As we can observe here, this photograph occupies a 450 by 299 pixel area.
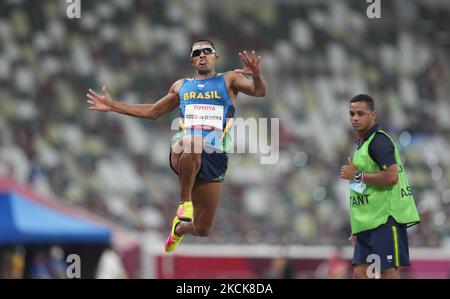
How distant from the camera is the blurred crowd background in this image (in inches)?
867

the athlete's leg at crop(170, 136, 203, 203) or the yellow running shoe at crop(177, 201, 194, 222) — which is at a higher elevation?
the athlete's leg at crop(170, 136, 203, 203)

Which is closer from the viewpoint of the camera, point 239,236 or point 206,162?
point 206,162

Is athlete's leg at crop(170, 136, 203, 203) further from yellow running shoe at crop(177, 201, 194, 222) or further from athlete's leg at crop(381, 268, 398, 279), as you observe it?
athlete's leg at crop(381, 268, 398, 279)

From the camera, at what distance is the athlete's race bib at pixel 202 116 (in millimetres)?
9695

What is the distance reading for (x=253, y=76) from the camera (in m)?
9.26

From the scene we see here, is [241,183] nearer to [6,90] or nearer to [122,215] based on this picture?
[122,215]

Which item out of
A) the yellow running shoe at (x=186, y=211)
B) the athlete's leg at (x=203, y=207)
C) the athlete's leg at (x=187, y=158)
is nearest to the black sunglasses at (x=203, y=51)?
the athlete's leg at (x=187, y=158)

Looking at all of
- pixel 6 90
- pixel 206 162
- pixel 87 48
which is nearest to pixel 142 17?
pixel 87 48

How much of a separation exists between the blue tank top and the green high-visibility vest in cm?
148

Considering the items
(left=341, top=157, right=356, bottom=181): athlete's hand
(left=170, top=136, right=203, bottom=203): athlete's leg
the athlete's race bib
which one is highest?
the athlete's race bib

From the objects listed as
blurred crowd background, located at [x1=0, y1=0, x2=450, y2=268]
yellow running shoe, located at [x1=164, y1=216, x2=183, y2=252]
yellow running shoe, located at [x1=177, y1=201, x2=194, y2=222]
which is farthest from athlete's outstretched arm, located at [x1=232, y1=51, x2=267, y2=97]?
blurred crowd background, located at [x1=0, y1=0, x2=450, y2=268]

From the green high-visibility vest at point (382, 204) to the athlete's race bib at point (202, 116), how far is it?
152 centimetres

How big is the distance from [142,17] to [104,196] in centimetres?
716

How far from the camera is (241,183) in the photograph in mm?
23375
